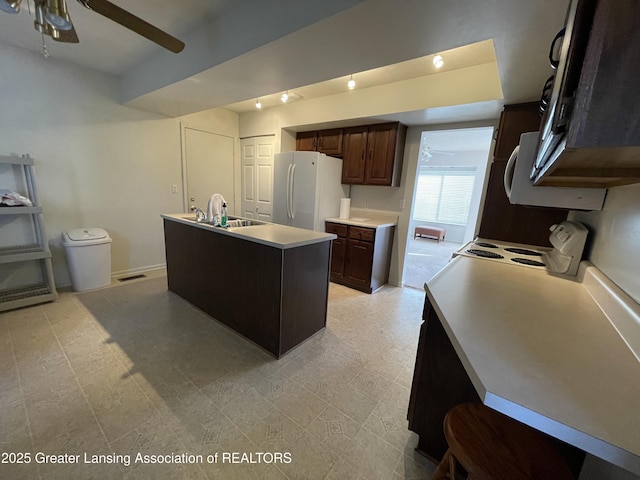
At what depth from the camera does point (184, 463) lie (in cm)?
122

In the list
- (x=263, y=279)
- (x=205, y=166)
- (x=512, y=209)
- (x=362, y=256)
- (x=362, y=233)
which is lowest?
(x=362, y=256)

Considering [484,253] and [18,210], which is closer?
[484,253]

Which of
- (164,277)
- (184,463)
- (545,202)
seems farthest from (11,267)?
(545,202)

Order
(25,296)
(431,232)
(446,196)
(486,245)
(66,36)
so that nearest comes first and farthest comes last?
(66,36), (486,245), (25,296), (431,232), (446,196)

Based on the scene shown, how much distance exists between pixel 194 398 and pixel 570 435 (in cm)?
179

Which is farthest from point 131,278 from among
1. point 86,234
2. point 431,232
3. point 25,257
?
point 431,232

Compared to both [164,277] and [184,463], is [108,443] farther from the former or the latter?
[164,277]

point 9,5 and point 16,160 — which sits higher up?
point 9,5

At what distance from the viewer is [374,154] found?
341 centimetres

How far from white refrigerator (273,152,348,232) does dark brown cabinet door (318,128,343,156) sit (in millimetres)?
177

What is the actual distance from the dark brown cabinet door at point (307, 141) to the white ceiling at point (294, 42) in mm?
1261

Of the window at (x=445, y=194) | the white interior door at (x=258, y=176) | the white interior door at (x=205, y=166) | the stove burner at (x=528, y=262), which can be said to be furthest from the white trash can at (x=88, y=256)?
the window at (x=445, y=194)

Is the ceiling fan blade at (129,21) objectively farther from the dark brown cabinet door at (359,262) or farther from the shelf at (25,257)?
the dark brown cabinet door at (359,262)

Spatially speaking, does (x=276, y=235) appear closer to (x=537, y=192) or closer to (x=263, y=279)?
(x=263, y=279)
